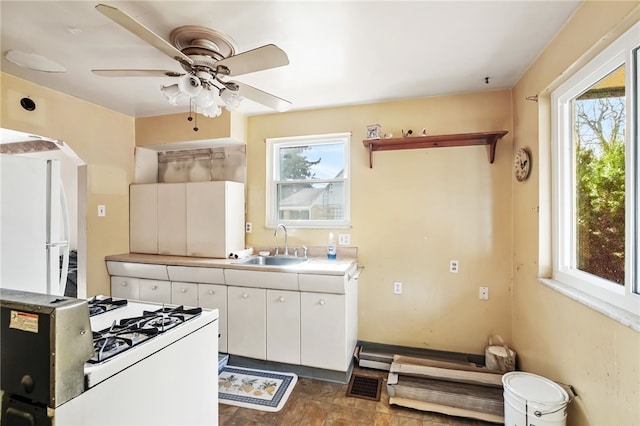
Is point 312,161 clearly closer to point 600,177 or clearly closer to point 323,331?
point 323,331

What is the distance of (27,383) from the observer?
0.80m

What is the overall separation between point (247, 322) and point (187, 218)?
1.29 meters

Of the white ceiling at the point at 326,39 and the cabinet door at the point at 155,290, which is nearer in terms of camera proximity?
the white ceiling at the point at 326,39

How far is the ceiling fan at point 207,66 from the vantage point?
1438 millimetres

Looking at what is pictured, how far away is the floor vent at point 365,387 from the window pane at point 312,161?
1.87m

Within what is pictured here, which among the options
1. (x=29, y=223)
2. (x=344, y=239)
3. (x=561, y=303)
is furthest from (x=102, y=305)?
(x=561, y=303)

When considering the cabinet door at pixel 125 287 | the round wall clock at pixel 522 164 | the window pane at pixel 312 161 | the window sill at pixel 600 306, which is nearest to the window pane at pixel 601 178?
the window sill at pixel 600 306

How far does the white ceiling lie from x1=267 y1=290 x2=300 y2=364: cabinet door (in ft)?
5.93

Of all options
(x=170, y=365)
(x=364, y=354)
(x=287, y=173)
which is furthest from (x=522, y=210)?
(x=170, y=365)

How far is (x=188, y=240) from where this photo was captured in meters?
3.03

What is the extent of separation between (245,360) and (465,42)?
2.97 m

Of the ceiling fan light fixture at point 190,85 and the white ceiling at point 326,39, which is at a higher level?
the white ceiling at point 326,39

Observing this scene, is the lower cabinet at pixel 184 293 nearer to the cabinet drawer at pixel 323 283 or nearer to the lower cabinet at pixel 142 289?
the lower cabinet at pixel 142 289

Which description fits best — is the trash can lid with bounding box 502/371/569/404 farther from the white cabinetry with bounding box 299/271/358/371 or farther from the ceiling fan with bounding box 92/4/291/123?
the ceiling fan with bounding box 92/4/291/123
